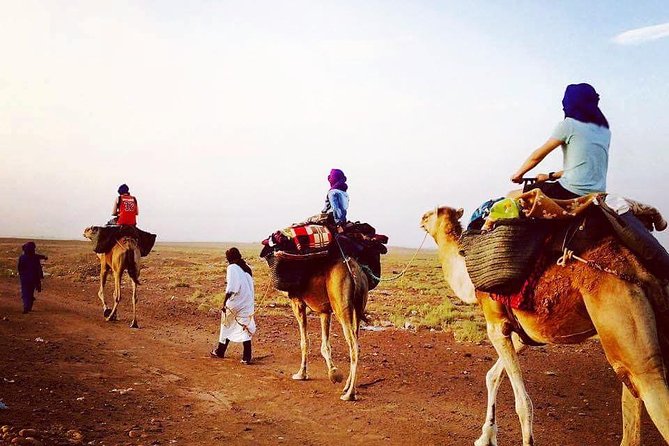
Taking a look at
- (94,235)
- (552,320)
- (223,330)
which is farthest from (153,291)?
(552,320)

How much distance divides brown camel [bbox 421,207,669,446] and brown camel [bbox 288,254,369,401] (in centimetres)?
303

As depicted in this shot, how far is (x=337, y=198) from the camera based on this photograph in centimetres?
969

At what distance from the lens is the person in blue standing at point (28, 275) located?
16.4 meters

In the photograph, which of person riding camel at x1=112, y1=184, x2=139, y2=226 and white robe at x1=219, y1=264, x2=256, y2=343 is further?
person riding camel at x1=112, y1=184, x2=139, y2=226

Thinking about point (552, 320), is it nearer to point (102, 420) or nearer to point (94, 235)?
point (102, 420)

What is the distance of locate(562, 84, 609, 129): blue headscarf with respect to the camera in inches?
205

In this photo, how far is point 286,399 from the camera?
865cm

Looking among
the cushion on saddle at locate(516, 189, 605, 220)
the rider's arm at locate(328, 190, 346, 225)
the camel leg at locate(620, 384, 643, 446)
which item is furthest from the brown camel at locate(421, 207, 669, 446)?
the rider's arm at locate(328, 190, 346, 225)

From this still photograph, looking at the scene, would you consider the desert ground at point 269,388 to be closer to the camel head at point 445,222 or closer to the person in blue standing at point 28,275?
the person in blue standing at point 28,275

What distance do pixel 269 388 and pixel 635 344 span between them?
20.4 feet

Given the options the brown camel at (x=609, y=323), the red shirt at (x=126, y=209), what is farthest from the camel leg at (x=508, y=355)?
the red shirt at (x=126, y=209)

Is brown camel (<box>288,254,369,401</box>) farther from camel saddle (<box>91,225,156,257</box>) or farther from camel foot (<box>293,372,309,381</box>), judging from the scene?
camel saddle (<box>91,225,156,257</box>)

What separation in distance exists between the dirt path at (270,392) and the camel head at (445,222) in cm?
253

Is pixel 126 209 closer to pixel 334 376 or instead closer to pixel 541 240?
pixel 334 376
